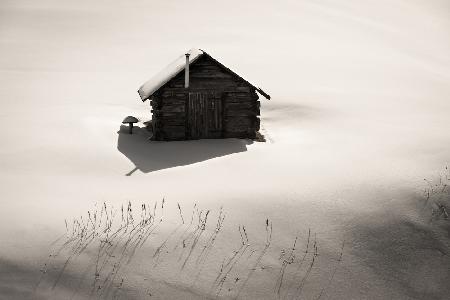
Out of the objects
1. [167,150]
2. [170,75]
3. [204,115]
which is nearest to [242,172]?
[167,150]

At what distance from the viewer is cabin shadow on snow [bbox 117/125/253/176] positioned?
50.7 feet

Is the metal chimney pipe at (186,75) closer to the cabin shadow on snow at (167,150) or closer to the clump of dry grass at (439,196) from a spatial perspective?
the cabin shadow on snow at (167,150)

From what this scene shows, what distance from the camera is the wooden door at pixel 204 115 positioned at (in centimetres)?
1780

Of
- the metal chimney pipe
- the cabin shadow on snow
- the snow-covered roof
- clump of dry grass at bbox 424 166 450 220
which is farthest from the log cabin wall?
clump of dry grass at bbox 424 166 450 220

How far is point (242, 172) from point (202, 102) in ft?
13.2

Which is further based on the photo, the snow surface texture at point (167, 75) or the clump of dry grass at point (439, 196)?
the snow surface texture at point (167, 75)

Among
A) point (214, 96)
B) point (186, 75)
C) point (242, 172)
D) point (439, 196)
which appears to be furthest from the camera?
point (214, 96)

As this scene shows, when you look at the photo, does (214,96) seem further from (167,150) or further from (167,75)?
(167,150)

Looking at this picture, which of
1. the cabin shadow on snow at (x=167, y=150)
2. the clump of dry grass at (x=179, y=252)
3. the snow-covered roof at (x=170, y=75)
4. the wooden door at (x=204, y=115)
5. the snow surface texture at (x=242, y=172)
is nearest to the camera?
the clump of dry grass at (x=179, y=252)

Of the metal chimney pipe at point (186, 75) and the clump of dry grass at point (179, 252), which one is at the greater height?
the metal chimney pipe at point (186, 75)

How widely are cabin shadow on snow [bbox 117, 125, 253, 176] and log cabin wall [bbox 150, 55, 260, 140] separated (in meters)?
0.47

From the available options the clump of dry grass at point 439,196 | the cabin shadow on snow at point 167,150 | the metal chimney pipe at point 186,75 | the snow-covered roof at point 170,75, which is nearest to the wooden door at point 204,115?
the cabin shadow on snow at point 167,150

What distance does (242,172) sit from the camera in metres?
14.5

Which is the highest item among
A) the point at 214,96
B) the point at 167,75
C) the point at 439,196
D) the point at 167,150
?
the point at 167,75
